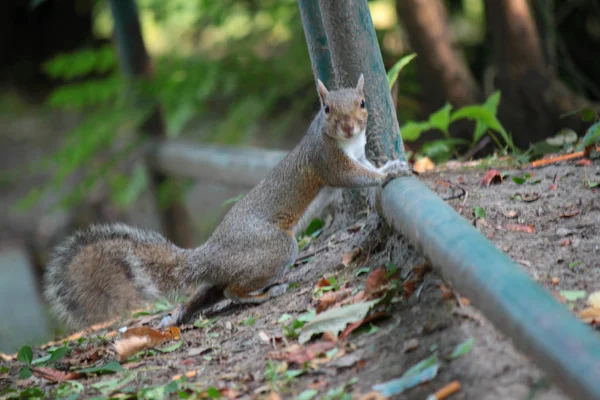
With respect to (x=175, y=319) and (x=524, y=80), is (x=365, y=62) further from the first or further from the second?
(x=524, y=80)

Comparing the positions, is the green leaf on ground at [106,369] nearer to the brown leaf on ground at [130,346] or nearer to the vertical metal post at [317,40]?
the brown leaf on ground at [130,346]

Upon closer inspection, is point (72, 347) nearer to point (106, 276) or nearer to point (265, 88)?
point (106, 276)

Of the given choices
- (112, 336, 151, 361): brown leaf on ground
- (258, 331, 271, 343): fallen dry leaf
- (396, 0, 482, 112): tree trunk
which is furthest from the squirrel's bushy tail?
(396, 0, 482, 112): tree trunk

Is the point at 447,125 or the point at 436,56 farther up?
the point at 436,56

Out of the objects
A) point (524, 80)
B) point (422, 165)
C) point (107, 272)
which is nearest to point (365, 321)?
point (107, 272)

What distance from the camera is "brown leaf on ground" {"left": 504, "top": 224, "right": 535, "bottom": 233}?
271cm

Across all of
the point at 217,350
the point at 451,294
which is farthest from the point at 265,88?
the point at 451,294

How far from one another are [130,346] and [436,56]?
3.26 meters

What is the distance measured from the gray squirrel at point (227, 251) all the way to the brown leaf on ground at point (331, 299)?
47 centimetres

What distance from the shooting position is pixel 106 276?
3.39 meters

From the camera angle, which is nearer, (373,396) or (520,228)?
(373,396)

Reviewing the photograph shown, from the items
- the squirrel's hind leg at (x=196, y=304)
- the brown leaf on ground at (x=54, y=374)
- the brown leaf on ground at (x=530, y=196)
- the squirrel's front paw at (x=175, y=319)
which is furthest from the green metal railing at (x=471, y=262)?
the brown leaf on ground at (x=54, y=374)

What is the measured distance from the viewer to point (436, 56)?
17.2ft

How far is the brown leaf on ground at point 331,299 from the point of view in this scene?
2697 mm
